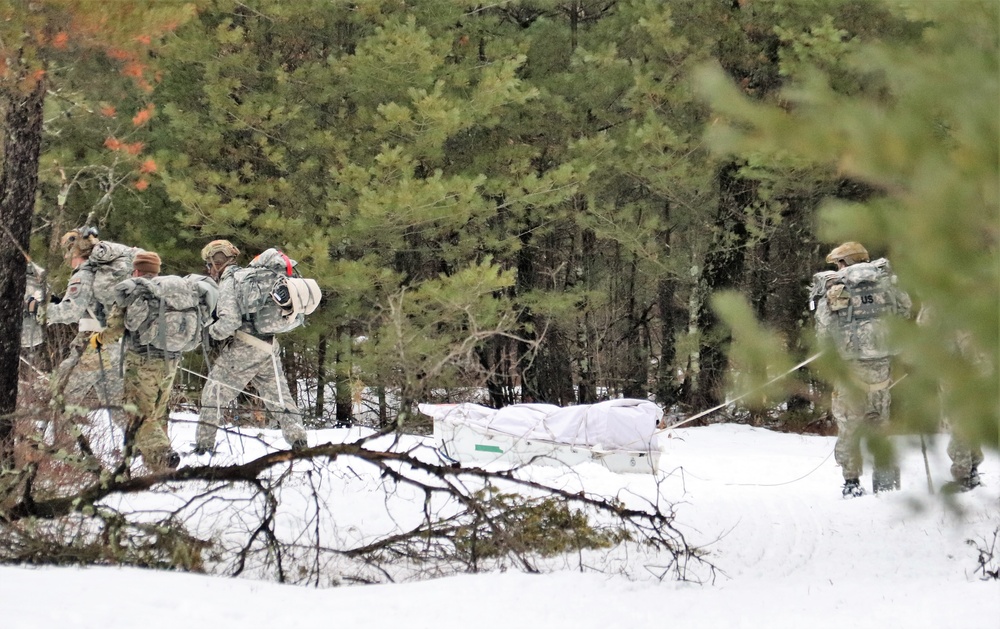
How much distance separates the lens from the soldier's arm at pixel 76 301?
696cm

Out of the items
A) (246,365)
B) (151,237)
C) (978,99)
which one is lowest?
(978,99)

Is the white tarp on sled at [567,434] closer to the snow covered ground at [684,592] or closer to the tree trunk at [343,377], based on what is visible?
the snow covered ground at [684,592]

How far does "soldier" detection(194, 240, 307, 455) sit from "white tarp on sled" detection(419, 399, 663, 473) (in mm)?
1264

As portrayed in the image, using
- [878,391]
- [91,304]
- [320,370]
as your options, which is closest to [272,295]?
[91,304]

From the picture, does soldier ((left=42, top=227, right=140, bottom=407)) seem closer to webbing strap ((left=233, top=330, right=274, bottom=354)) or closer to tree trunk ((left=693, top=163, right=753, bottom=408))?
webbing strap ((left=233, top=330, right=274, bottom=354))

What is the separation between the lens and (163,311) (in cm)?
702

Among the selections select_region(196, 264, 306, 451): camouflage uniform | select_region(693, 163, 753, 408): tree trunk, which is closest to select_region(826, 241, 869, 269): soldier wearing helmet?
select_region(196, 264, 306, 451): camouflage uniform

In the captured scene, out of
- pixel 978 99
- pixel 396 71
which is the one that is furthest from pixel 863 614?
pixel 396 71

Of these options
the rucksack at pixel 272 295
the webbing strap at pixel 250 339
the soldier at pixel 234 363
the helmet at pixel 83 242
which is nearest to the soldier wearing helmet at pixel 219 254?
the soldier at pixel 234 363

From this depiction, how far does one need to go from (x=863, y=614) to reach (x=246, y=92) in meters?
10.6

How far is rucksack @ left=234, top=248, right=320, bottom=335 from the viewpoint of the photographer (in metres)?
7.35

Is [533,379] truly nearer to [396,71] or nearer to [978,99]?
[396,71]

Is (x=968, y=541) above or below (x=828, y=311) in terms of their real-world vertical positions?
below

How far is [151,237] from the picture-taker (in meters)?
12.6
